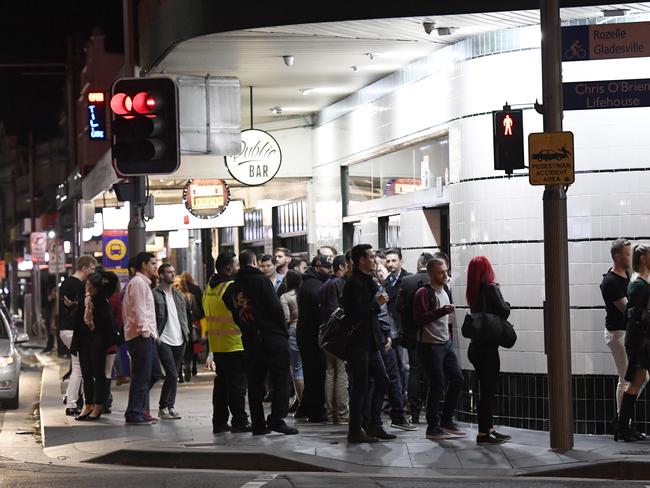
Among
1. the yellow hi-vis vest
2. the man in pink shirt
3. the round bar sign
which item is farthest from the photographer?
the round bar sign

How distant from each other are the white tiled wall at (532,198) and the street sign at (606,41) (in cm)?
126

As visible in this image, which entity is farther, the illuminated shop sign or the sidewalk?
the illuminated shop sign

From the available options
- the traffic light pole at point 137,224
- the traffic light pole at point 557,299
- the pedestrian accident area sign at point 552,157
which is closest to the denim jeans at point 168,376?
the traffic light pole at point 137,224

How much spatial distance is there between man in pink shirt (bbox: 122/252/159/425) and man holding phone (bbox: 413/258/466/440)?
3.51 metres

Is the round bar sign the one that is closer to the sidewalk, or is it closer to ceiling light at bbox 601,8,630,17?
the sidewalk

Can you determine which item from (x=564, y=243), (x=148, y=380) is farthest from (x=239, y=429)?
(x=564, y=243)

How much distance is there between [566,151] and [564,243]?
86 cm

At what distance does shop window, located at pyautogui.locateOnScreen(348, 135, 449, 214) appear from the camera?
1664 centimetres

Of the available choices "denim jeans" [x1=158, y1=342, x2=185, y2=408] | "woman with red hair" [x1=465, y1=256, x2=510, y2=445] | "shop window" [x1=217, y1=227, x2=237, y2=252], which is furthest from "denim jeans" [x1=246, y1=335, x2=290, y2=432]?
"shop window" [x1=217, y1=227, x2=237, y2=252]

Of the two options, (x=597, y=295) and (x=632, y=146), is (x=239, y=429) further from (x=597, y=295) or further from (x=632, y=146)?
(x=632, y=146)

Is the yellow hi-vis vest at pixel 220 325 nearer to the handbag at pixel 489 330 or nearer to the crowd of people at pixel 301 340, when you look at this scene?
the crowd of people at pixel 301 340

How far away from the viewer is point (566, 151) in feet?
40.2

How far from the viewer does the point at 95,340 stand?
16172mm

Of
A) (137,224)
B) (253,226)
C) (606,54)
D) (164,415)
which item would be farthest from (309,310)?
(253,226)
